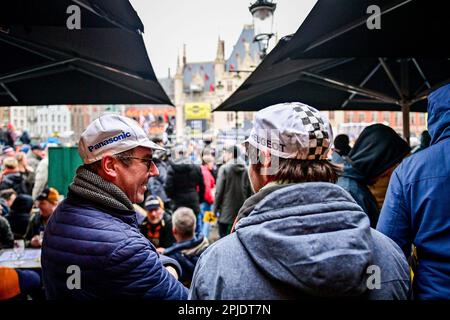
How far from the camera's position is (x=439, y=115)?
1.90 m

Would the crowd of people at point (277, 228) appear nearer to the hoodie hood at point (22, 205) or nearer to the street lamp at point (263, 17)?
the hoodie hood at point (22, 205)

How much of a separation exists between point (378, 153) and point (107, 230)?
218 cm

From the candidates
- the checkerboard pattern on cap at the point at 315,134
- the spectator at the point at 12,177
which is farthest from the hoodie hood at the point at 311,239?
the spectator at the point at 12,177

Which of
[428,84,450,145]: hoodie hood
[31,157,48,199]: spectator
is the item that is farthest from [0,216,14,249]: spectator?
[428,84,450,145]: hoodie hood

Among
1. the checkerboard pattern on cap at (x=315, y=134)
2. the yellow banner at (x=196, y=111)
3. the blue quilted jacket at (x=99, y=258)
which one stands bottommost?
the blue quilted jacket at (x=99, y=258)

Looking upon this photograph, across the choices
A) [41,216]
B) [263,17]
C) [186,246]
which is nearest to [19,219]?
[41,216]

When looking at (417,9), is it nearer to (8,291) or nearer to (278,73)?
(278,73)

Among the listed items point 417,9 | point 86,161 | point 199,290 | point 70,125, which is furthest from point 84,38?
point 70,125

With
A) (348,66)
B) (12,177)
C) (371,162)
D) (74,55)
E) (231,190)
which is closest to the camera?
(371,162)

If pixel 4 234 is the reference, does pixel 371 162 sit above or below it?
above

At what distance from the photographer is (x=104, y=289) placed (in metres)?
1.57

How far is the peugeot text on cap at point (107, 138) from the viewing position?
1.82 metres

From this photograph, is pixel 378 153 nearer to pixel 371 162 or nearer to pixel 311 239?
pixel 371 162

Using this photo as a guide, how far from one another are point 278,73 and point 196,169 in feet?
12.5
